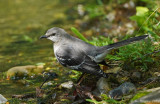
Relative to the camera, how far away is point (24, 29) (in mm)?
10094

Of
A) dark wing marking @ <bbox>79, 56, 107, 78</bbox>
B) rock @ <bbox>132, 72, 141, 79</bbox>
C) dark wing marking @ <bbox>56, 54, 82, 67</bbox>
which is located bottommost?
rock @ <bbox>132, 72, 141, 79</bbox>

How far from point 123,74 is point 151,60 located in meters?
0.54

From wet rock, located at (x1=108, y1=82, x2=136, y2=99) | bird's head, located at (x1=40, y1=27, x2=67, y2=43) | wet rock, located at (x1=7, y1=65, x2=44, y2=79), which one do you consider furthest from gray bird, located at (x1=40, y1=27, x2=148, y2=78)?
wet rock, located at (x1=7, y1=65, x2=44, y2=79)

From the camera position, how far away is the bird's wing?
454 cm

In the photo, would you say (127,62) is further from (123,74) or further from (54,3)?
(54,3)

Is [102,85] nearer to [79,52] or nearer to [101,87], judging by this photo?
[101,87]

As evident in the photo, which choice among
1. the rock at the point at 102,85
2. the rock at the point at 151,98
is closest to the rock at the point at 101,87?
the rock at the point at 102,85

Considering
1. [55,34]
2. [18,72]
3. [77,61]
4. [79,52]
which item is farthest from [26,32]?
[77,61]

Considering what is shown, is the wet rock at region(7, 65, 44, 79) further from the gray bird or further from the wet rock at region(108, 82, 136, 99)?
the wet rock at region(108, 82, 136, 99)

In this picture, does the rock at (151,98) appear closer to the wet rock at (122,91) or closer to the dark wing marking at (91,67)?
the wet rock at (122,91)

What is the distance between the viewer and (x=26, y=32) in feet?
31.9

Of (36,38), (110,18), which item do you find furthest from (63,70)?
(110,18)

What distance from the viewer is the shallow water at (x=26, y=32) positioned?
6340 millimetres

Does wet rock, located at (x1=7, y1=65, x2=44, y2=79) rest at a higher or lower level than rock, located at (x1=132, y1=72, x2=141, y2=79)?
higher
